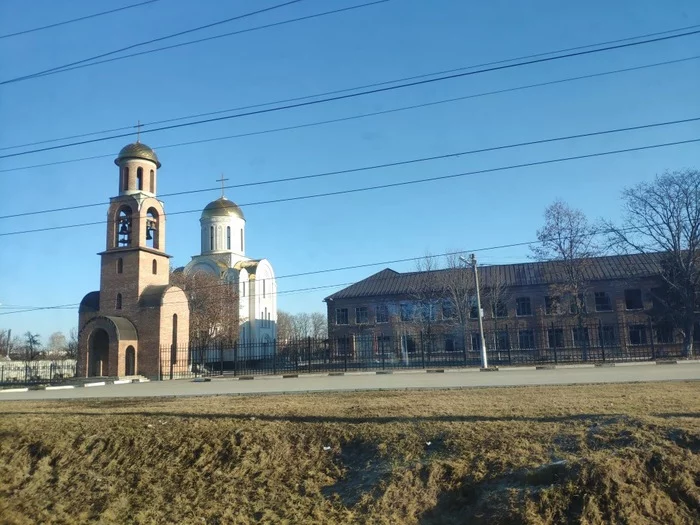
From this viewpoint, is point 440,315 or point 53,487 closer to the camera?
point 53,487

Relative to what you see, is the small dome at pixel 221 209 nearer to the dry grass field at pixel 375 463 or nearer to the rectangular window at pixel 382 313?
the rectangular window at pixel 382 313

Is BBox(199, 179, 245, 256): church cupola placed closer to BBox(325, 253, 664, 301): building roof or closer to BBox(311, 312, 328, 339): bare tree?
BBox(325, 253, 664, 301): building roof

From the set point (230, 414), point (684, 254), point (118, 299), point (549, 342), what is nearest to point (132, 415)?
point (230, 414)

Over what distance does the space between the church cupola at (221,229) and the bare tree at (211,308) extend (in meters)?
5.77

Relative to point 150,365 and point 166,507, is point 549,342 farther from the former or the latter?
point 166,507

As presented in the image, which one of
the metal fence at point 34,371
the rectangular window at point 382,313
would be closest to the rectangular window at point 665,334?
the rectangular window at point 382,313

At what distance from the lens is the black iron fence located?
106ft

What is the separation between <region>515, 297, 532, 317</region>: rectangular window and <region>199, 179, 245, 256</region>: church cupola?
2758cm

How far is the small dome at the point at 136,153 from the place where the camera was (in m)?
35.8

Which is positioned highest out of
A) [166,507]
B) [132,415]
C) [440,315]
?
[440,315]

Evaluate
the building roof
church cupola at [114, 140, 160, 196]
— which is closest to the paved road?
church cupola at [114, 140, 160, 196]

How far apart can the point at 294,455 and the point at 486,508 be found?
3189 mm

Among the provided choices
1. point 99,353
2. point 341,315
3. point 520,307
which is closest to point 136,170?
point 99,353

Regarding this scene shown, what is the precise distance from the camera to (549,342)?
4716cm
